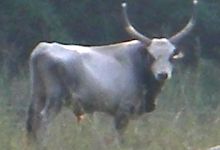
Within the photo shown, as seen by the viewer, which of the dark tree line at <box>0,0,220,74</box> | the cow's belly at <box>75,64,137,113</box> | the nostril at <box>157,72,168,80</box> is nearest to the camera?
the cow's belly at <box>75,64,137,113</box>

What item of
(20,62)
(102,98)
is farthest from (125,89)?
(20,62)

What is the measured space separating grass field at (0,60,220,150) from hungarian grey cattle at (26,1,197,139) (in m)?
0.16

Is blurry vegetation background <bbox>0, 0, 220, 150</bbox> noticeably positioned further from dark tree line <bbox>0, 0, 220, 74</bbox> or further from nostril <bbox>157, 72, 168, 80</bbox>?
nostril <bbox>157, 72, 168, 80</bbox>

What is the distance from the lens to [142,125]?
457 inches

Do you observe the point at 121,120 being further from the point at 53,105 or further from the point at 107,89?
the point at 53,105

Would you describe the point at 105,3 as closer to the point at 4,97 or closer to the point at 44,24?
the point at 44,24

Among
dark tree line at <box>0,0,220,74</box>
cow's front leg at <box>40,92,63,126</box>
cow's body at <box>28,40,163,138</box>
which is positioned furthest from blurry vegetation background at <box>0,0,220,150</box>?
cow's front leg at <box>40,92,63,126</box>

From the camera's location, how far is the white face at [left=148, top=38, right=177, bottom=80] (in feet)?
38.4

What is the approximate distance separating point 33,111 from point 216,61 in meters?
7.35

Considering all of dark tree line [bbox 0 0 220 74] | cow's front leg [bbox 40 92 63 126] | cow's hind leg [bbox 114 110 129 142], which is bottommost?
dark tree line [bbox 0 0 220 74]

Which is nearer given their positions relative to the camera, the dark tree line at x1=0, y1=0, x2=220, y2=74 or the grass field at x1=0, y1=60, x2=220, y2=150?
the grass field at x1=0, y1=60, x2=220, y2=150

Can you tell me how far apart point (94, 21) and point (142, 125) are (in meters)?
7.03

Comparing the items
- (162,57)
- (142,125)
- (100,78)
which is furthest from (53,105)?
(162,57)

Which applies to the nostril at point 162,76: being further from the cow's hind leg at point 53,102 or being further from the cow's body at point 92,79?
the cow's hind leg at point 53,102
